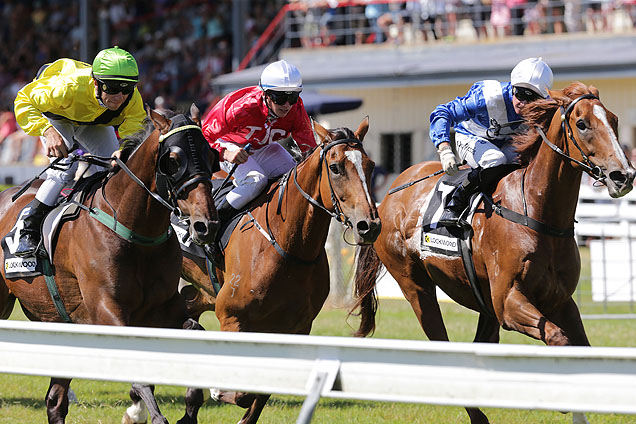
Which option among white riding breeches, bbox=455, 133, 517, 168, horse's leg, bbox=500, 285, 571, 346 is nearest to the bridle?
white riding breeches, bbox=455, 133, 517, 168

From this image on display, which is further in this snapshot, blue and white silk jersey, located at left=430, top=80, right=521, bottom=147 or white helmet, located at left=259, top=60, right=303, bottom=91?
blue and white silk jersey, located at left=430, top=80, right=521, bottom=147

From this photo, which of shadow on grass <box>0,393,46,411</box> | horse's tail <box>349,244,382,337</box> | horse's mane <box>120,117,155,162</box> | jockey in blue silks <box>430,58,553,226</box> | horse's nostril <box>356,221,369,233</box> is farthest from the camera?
horse's tail <box>349,244,382,337</box>

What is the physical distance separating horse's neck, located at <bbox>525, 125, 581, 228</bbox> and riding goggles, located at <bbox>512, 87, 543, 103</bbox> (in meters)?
0.38

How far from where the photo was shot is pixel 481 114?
6426mm

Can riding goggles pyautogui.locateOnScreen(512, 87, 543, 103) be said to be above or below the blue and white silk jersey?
above

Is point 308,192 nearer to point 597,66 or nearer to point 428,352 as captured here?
point 428,352

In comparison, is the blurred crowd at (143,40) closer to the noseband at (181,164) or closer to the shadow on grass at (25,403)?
the shadow on grass at (25,403)

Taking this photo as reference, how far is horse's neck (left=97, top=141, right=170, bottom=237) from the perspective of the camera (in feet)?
16.8

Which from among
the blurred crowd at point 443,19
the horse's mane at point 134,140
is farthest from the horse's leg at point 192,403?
the blurred crowd at point 443,19

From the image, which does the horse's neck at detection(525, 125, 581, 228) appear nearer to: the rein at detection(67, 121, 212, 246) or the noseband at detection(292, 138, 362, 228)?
the noseband at detection(292, 138, 362, 228)

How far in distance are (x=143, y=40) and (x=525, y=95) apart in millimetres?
22157

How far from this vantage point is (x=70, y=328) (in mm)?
3840

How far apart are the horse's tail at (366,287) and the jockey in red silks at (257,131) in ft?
3.92

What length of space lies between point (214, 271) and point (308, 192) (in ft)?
3.61
